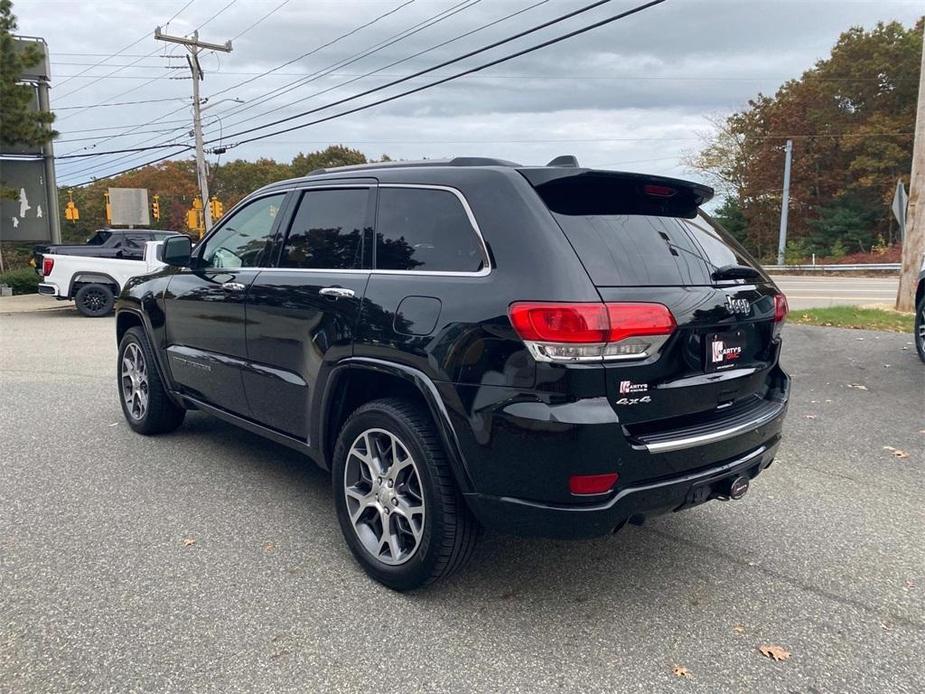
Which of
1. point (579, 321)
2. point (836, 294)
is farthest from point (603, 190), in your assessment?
point (836, 294)

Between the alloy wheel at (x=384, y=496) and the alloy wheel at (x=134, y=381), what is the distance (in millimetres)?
2792

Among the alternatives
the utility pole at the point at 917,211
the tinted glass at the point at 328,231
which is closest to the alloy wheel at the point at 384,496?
the tinted glass at the point at 328,231

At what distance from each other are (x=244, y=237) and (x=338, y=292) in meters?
1.33

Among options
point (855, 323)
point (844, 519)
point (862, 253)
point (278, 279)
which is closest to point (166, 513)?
point (278, 279)

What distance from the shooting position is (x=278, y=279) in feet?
13.0

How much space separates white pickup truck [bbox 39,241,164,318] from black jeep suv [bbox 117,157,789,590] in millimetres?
13070

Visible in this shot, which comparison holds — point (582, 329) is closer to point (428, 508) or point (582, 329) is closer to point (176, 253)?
point (428, 508)

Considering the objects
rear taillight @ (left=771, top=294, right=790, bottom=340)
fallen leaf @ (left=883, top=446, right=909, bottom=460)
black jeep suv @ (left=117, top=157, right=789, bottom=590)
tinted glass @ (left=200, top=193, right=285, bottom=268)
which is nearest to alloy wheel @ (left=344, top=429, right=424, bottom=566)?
black jeep suv @ (left=117, top=157, right=789, bottom=590)

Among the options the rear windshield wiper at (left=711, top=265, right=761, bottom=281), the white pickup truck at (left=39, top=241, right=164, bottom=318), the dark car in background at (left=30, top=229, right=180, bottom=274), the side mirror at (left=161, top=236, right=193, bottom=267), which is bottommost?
the white pickup truck at (left=39, top=241, right=164, bottom=318)

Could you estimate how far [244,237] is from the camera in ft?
14.7

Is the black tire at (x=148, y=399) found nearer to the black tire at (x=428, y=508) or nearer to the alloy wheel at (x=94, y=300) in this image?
the black tire at (x=428, y=508)

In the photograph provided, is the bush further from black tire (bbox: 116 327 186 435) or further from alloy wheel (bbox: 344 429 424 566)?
alloy wheel (bbox: 344 429 424 566)

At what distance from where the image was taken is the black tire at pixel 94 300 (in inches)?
614

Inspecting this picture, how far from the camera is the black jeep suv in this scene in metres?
2.66
